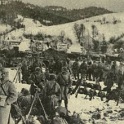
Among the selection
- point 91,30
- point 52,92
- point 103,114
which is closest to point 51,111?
point 52,92

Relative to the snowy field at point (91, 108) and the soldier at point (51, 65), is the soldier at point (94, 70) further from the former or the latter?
the soldier at point (51, 65)

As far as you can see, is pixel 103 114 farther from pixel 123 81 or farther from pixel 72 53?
pixel 72 53

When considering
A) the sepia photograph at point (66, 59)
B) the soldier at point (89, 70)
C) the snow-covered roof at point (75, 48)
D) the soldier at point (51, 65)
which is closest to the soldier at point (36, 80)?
the sepia photograph at point (66, 59)

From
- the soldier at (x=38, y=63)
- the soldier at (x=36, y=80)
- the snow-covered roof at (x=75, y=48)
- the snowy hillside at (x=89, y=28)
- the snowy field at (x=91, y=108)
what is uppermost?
the snowy hillside at (x=89, y=28)

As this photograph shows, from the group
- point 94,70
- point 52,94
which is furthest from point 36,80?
point 94,70

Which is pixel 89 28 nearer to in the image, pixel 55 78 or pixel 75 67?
pixel 75 67

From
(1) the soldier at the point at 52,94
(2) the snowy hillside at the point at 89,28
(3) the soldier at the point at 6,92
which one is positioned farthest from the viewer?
(2) the snowy hillside at the point at 89,28

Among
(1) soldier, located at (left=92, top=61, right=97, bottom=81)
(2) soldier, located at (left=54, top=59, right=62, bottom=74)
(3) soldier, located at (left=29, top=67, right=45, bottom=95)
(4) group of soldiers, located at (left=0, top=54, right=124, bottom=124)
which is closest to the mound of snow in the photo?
(4) group of soldiers, located at (left=0, top=54, right=124, bottom=124)
